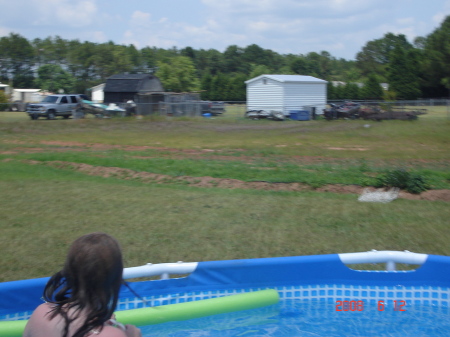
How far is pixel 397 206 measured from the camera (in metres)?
8.70

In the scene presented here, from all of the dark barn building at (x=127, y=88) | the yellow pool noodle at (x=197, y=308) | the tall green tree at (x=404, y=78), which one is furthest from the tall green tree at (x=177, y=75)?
the yellow pool noodle at (x=197, y=308)

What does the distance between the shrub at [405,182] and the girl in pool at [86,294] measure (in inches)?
341

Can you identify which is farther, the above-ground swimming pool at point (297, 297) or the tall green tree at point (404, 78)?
the tall green tree at point (404, 78)

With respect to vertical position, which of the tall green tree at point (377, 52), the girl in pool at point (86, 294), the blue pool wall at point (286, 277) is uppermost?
the tall green tree at point (377, 52)

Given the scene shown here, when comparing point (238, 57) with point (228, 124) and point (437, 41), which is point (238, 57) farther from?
point (228, 124)

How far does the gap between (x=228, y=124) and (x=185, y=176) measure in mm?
19052

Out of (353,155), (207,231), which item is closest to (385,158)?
(353,155)

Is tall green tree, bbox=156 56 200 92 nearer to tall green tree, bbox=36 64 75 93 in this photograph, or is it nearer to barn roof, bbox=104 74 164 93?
tall green tree, bbox=36 64 75 93

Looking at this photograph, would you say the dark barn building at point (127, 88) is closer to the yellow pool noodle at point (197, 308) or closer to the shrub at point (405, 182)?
the shrub at point (405, 182)

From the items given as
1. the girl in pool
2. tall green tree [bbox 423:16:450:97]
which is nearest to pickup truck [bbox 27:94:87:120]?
the girl in pool

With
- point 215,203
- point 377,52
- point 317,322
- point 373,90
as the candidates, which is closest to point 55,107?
point 215,203

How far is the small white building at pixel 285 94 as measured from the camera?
114 ft

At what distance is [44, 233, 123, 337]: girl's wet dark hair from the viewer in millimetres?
2143

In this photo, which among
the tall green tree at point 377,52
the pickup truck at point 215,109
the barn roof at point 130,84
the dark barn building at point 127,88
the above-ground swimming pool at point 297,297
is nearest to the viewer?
the above-ground swimming pool at point 297,297
